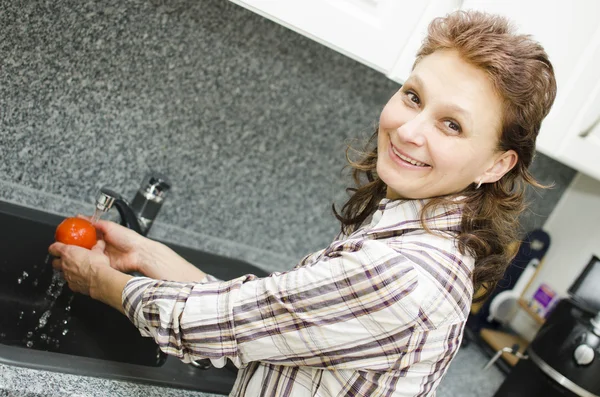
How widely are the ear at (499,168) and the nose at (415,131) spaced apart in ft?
0.39

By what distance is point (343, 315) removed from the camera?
29.3 inches

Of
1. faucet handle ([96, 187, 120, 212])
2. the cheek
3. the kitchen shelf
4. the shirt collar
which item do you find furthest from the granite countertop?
the kitchen shelf

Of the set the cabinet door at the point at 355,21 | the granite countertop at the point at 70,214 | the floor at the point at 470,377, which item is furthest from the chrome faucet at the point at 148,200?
the floor at the point at 470,377

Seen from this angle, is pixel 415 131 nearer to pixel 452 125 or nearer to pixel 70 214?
pixel 452 125

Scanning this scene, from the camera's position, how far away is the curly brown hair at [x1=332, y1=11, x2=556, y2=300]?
784mm

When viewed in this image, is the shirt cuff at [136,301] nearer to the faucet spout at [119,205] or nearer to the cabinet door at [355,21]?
the faucet spout at [119,205]

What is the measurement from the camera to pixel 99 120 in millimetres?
1228

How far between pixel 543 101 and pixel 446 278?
28 cm

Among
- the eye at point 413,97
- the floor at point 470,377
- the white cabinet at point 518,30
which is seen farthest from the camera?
the floor at point 470,377

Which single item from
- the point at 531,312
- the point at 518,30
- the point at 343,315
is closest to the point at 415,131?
the point at 343,315

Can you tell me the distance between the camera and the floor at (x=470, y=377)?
1.44 meters

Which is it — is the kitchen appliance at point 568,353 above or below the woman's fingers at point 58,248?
above

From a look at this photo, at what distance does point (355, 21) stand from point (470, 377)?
3.21 feet

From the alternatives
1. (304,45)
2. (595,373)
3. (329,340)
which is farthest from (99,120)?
(595,373)
